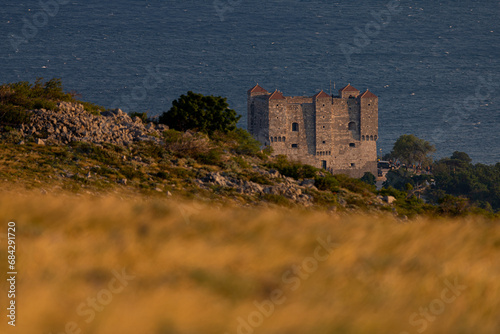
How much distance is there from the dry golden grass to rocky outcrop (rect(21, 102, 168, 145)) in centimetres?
1268

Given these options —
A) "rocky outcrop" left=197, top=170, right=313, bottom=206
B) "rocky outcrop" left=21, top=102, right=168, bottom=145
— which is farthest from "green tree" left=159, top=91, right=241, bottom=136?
"rocky outcrop" left=197, top=170, right=313, bottom=206

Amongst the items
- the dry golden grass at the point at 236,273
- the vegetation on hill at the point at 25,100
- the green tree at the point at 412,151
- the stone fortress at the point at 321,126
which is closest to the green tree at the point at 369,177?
the stone fortress at the point at 321,126

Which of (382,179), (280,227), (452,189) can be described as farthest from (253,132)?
(280,227)

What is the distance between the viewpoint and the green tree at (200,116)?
38719mm

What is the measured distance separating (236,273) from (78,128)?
18.5m

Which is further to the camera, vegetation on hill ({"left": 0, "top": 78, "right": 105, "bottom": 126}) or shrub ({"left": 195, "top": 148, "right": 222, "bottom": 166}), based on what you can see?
shrub ({"left": 195, "top": 148, "right": 222, "bottom": 166})

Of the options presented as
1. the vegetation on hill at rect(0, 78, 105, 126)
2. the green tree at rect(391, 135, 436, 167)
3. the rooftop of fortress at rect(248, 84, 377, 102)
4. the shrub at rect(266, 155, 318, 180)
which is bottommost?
the green tree at rect(391, 135, 436, 167)

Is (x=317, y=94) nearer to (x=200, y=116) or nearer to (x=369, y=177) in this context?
(x=369, y=177)

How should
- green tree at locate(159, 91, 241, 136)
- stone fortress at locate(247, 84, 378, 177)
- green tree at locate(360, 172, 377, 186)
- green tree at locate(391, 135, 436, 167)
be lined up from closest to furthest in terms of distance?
1. green tree at locate(159, 91, 241, 136)
2. green tree at locate(360, 172, 377, 186)
3. stone fortress at locate(247, 84, 378, 177)
4. green tree at locate(391, 135, 436, 167)

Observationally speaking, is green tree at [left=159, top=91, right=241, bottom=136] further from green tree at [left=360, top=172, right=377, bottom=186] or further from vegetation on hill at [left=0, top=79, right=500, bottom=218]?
green tree at [left=360, top=172, right=377, bottom=186]

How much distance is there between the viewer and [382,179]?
147 metres

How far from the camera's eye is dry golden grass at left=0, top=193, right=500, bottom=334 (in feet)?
34.9

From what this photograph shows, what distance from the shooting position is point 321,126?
148 metres

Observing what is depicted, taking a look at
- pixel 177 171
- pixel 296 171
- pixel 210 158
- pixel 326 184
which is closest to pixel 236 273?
pixel 177 171
